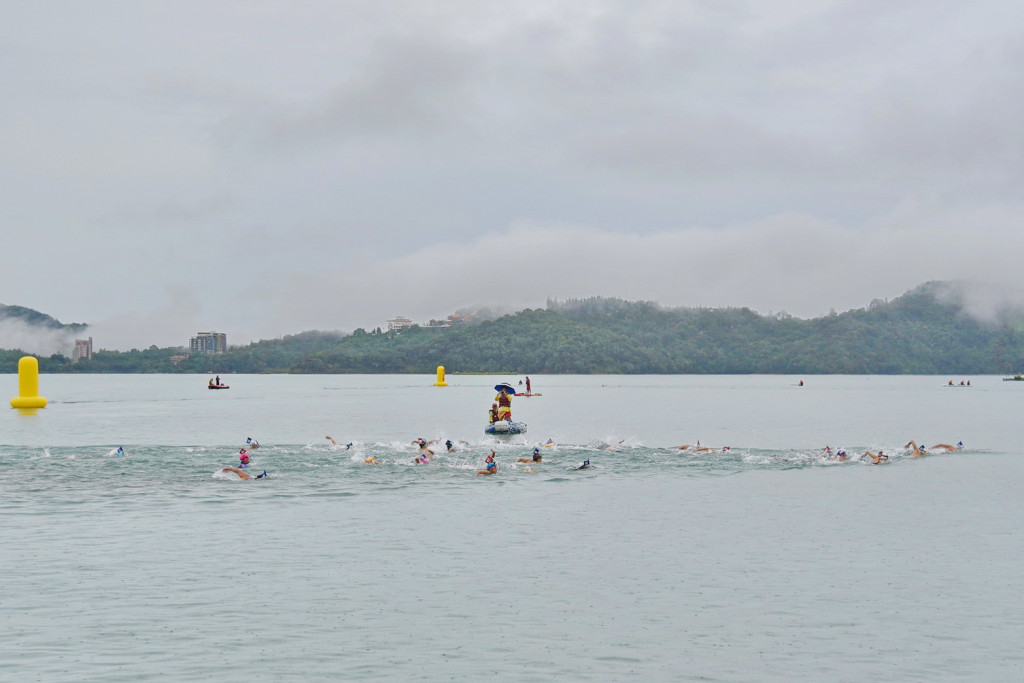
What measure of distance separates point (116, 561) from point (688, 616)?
1541cm

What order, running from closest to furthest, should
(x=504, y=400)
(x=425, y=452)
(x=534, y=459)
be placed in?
(x=534, y=459) → (x=425, y=452) → (x=504, y=400)

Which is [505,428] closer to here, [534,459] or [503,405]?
[503,405]

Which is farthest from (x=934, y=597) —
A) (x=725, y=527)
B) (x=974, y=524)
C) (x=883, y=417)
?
(x=883, y=417)

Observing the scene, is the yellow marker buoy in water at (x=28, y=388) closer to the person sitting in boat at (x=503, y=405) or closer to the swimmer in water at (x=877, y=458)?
the person sitting in boat at (x=503, y=405)

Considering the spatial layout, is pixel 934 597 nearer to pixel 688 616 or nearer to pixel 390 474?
pixel 688 616

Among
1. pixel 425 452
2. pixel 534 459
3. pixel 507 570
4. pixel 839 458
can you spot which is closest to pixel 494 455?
pixel 534 459

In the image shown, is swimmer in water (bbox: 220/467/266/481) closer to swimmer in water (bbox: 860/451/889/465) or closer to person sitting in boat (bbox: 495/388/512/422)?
person sitting in boat (bbox: 495/388/512/422)

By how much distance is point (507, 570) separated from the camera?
24375 mm

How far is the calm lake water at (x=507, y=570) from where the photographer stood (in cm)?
1714

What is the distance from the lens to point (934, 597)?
21.8 meters

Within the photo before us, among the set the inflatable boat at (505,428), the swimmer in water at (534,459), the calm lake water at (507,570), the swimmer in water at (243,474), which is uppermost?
the inflatable boat at (505,428)

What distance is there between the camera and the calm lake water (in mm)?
17141

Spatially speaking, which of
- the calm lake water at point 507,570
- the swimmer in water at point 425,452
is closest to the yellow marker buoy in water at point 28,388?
the calm lake water at point 507,570

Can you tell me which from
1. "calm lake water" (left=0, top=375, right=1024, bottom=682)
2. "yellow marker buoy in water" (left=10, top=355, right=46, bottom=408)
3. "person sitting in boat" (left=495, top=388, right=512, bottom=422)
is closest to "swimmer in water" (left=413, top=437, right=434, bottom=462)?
"calm lake water" (left=0, top=375, right=1024, bottom=682)
